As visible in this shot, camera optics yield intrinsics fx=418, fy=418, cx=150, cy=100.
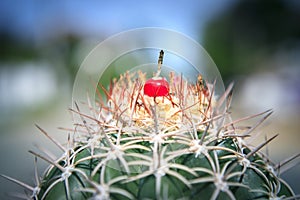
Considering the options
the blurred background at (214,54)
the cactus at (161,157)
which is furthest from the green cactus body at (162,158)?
the blurred background at (214,54)

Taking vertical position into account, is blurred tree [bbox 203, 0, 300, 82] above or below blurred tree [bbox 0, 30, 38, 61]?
above

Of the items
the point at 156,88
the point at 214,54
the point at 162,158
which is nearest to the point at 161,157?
the point at 162,158

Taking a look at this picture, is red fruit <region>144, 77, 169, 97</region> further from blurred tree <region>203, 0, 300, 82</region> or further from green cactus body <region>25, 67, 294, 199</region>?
blurred tree <region>203, 0, 300, 82</region>

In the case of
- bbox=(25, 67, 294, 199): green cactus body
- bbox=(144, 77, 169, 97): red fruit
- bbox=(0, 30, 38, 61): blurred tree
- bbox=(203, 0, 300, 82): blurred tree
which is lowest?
bbox=(25, 67, 294, 199): green cactus body

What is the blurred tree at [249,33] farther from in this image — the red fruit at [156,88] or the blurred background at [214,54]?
the red fruit at [156,88]

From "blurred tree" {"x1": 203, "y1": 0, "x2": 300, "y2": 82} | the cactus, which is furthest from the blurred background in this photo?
the cactus

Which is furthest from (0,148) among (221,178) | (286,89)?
(286,89)
